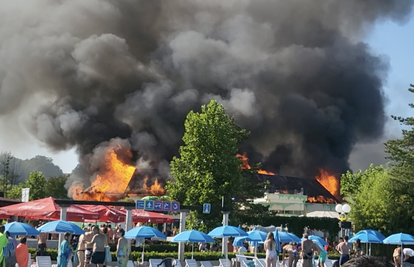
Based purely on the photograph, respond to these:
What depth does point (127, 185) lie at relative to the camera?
76.5 meters

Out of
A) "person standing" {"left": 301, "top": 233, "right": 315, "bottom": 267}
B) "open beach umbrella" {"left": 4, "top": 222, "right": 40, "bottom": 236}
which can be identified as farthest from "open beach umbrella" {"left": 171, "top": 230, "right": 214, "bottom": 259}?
"open beach umbrella" {"left": 4, "top": 222, "right": 40, "bottom": 236}

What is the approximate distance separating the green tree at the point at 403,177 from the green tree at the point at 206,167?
36.5 feet

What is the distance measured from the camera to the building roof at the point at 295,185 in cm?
8781

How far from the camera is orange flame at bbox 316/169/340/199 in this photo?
94875 mm

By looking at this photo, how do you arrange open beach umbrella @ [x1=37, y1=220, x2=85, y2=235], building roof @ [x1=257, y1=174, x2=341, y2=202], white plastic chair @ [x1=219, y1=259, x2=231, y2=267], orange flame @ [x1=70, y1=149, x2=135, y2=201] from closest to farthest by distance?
open beach umbrella @ [x1=37, y1=220, x2=85, y2=235], white plastic chair @ [x1=219, y1=259, x2=231, y2=267], orange flame @ [x1=70, y1=149, x2=135, y2=201], building roof @ [x1=257, y1=174, x2=341, y2=202]

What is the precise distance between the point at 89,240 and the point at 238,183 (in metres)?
22.8

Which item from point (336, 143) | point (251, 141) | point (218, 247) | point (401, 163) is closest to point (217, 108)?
point (218, 247)

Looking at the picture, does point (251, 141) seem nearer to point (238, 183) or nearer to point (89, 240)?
point (238, 183)

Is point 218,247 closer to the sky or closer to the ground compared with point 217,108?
closer to the ground

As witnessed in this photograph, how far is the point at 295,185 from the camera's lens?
91.5 meters

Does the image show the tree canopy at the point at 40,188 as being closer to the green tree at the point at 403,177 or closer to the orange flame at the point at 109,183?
the orange flame at the point at 109,183

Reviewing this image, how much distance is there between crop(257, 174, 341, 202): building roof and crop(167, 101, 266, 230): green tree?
45.4 meters

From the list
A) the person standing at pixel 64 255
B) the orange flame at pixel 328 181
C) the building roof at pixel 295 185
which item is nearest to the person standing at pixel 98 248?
the person standing at pixel 64 255

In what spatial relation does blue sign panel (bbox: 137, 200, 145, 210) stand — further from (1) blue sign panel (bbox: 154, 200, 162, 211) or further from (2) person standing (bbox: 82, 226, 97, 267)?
(2) person standing (bbox: 82, 226, 97, 267)
